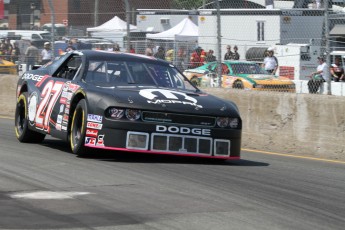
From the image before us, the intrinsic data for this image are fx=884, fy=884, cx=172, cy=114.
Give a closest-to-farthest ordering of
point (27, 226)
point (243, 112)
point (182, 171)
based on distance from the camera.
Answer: point (27, 226) → point (182, 171) → point (243, 112)

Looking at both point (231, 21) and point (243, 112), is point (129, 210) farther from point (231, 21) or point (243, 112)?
point (231, 21)

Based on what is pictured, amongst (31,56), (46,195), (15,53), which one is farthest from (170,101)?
(15,53)

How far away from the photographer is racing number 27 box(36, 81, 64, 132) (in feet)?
37.5

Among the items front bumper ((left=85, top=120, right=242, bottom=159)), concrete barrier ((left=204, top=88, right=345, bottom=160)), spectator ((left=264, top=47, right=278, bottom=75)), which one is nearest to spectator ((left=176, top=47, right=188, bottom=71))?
spectator ((left=264, top=47, right=278, bottom=75))

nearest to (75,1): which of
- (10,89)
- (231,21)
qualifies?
(231,21)

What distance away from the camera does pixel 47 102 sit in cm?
1160

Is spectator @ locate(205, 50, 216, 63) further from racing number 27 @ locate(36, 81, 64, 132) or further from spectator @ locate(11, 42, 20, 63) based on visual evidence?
racing number 27 @ locate(36, 81, 64, 132)

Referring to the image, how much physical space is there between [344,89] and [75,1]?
30.9ft

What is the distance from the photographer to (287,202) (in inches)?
310

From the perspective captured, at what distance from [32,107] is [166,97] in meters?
2.55

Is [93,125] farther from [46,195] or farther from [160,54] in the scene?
[160,54]

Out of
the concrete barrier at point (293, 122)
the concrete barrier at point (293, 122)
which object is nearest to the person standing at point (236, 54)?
the concrete barrier at point (293, 122)

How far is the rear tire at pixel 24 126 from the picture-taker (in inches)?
485

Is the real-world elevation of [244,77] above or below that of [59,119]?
above
